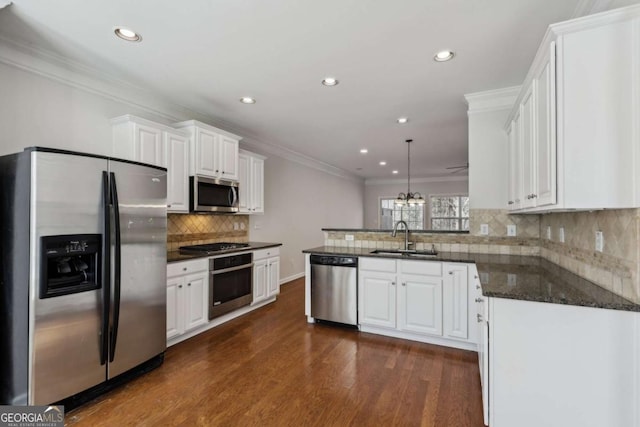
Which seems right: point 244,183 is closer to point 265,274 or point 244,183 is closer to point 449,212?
point 265,274

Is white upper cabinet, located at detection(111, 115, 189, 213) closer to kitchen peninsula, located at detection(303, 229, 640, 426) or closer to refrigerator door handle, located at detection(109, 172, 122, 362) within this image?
refrigerator door handle, located at detection(109, 172, 122, 362)

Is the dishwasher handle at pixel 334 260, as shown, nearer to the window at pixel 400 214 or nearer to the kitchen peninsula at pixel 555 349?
the kitchen peninsula at pixel 555 349

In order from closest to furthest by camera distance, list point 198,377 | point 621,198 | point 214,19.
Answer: point 621,198 → point 214,19 → point 198,377

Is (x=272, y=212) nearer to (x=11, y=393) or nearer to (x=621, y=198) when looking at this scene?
(x=11, y=393)

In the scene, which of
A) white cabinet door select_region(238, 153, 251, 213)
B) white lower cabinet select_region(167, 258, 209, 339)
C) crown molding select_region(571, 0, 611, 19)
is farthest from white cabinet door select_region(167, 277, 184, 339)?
crown molding select_region(571, 0, 611, 19)

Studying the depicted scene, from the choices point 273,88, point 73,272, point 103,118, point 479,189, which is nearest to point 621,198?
point 479,189

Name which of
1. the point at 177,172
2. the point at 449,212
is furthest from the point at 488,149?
the point at 449,212

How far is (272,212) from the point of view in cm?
562

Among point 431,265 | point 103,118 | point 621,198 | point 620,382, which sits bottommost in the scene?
point 620,382

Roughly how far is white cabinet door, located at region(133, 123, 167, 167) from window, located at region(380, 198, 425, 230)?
7519 millimetres

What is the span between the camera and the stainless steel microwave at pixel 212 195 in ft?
11.6

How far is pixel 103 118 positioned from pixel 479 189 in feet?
13.0

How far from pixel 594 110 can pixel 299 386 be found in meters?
2.48

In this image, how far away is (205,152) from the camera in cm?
366
